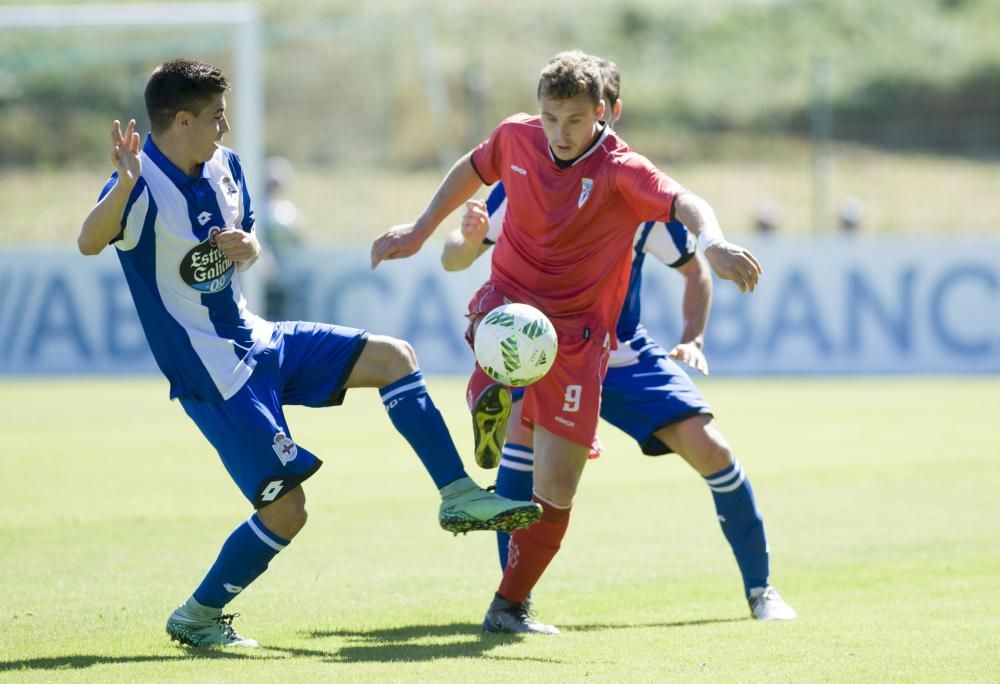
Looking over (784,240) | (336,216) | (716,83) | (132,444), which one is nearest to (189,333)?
(132,444)

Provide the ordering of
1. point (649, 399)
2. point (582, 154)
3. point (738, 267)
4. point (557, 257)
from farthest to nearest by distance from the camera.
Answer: point (649, 399)
point (557, 257)
point (582, 154)
point (738, 267)

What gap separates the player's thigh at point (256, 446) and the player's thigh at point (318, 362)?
206mm

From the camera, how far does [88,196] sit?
2266cm

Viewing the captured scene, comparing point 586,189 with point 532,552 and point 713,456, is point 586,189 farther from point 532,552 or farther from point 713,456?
point 532,552

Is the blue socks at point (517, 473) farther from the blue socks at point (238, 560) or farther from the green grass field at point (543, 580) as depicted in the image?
the blue socks at point (238, 560)

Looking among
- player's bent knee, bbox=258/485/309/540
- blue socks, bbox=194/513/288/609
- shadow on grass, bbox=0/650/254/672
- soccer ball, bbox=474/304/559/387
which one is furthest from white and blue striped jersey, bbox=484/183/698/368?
shadow on grass, bbox=0/650/254/672

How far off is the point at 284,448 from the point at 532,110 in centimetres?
2901

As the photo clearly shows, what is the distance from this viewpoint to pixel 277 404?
6.40 m

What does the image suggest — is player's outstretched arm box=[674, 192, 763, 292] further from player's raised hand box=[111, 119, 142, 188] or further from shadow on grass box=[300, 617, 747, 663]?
player's raised hand box=[111, 119, 142, 188]

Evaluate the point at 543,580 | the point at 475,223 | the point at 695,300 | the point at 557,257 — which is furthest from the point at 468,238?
the point at 543,580

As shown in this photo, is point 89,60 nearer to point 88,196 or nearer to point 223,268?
point 88,196

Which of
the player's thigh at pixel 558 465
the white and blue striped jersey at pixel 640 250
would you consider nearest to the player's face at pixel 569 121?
the white and blue striped jersey at pixel 640 250

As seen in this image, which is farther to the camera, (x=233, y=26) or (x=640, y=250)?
(x=233, y=26)

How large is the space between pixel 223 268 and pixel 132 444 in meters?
8.04
